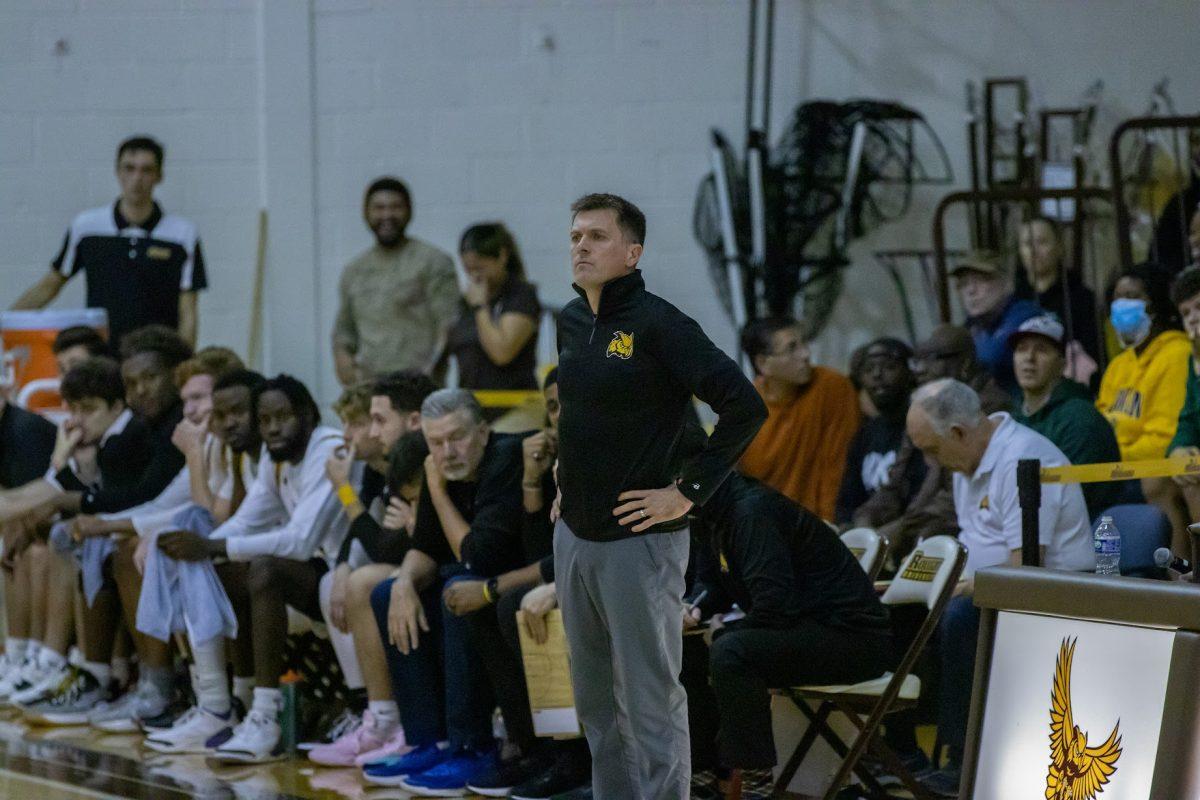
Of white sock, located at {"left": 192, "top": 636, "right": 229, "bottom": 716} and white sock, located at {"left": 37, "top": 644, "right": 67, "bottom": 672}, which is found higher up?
white sock, located at {"left": 192, "top": 636, "right": 229, "bottom": 716}

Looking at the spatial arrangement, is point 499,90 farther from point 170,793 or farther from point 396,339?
point 170,793

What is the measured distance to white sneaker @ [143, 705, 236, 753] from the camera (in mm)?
5258

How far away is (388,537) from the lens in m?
5.02

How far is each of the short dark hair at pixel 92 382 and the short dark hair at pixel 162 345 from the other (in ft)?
0.46

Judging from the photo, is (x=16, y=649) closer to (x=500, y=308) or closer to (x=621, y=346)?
(x=500, y=308)

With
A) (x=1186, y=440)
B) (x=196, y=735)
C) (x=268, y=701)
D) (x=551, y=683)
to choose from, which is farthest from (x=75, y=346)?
(x=1186, y=440)

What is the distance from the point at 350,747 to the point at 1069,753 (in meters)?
2.59

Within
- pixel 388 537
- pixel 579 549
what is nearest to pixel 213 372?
pixel 388 537

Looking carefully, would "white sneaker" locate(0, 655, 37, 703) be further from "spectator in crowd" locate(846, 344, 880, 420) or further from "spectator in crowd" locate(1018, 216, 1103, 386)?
"spectator in crowd" locate(1018, 216, 1103, 386)

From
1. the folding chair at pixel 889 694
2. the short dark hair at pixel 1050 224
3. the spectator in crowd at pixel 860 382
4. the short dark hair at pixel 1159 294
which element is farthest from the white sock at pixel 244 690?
the short dark hair at pixel 1050 224

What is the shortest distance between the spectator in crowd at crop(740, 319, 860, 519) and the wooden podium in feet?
8.01

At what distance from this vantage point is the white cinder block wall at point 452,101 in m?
7.42

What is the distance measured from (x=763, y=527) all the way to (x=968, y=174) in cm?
387

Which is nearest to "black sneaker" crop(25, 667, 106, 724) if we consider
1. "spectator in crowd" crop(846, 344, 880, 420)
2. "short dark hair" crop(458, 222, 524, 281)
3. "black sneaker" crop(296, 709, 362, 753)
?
"black sneaker" crop(296, 709, 362, 753)
